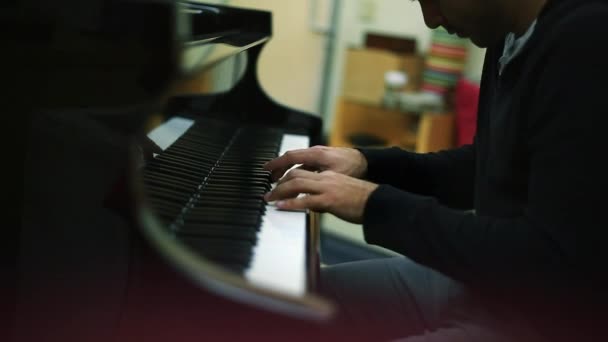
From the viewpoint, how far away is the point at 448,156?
3.87 feet

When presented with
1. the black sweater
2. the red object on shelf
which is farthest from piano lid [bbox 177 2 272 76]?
the red object on shelf

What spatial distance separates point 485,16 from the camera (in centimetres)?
83

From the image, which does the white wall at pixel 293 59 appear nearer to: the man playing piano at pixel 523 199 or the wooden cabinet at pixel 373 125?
the wooden cabinet at pixel 373 125

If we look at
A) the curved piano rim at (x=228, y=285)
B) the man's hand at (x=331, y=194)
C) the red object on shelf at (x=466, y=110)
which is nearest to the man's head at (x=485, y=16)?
the man's hand at (x=331, y=194)

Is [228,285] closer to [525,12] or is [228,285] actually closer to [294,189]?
[294,189]

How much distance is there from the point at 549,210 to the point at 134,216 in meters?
0.46

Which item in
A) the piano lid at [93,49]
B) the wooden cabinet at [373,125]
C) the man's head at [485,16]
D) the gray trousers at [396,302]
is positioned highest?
the man's head at [485,16]

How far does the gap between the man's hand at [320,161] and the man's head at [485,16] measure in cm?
29

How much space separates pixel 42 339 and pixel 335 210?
1.47 ft

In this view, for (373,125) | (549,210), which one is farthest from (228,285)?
(373,125)

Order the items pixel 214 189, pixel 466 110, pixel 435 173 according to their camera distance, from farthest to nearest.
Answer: pixel 466 110 < pixel 435 173 < pixel 214 189

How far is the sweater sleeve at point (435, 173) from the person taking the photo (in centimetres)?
114

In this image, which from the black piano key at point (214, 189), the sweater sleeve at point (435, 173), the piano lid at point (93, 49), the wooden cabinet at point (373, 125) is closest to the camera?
the piano lid at point (93, 49)

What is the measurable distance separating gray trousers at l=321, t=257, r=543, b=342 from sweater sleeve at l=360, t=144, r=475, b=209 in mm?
156
